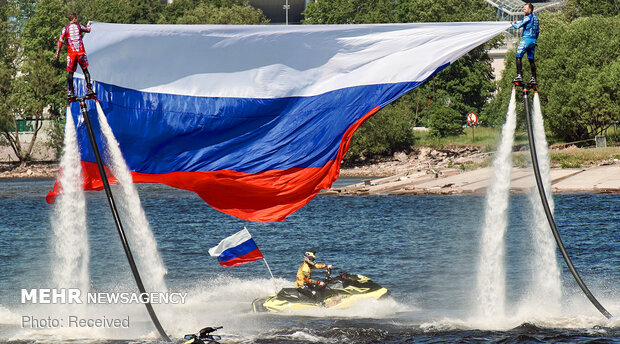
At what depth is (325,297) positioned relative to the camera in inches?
1103

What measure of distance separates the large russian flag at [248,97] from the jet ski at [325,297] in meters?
9.04

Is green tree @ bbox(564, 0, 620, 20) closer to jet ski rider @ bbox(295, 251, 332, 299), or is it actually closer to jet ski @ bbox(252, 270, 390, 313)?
jet ski @ bbox(252, 270, 390, 313)

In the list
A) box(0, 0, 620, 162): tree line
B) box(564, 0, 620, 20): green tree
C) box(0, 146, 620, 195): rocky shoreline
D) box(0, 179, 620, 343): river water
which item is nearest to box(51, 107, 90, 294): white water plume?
box(0, 179, 620, 343): river water

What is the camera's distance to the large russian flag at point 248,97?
19.2 m

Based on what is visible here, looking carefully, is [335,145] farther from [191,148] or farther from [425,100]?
[425,100]

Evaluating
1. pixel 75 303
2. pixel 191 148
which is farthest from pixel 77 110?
pixel 75 303

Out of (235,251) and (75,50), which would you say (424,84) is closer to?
(235,251)

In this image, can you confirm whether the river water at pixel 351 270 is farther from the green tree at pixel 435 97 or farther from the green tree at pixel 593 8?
the green tree at pixel 593 8

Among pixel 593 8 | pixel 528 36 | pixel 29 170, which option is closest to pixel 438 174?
pixel 29 170

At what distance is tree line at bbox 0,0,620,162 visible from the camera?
7944cm

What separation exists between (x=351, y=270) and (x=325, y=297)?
373 inches

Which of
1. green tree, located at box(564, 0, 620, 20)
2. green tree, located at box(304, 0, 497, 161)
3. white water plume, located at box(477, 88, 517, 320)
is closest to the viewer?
white water plume, located at box(477, 88, 517, 320)

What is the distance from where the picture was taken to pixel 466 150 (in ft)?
304

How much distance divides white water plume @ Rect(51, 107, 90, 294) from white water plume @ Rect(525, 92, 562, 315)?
32.8ft
